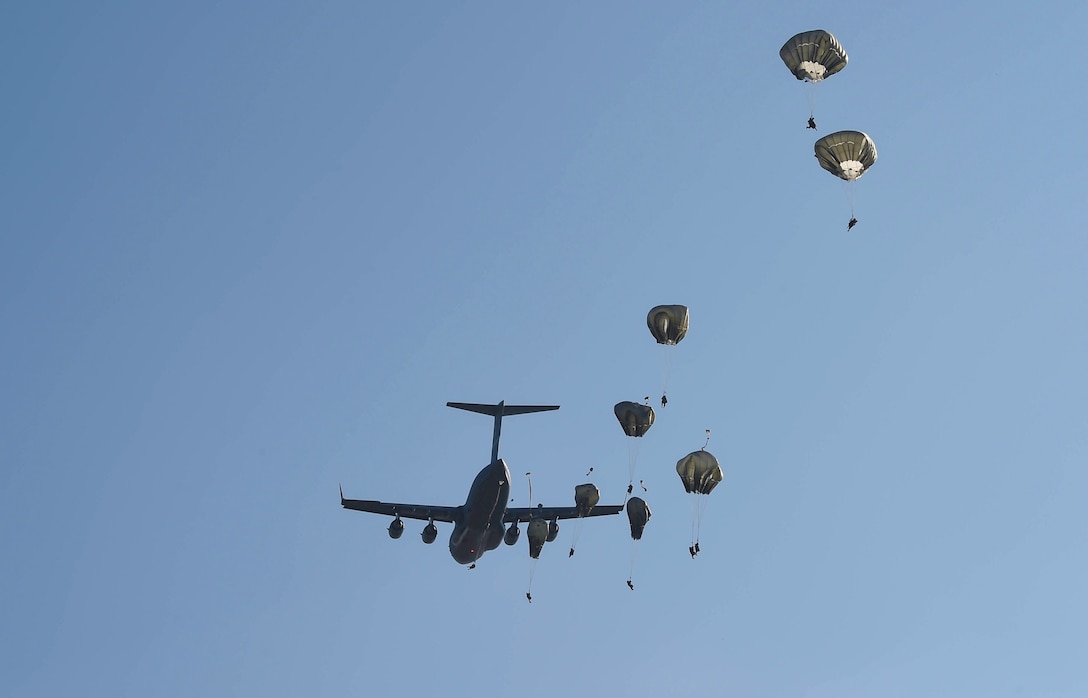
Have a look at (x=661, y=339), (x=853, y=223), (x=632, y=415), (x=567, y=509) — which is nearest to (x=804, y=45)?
(x=853, y=223)

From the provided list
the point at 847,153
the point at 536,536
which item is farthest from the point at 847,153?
the point at 536,536

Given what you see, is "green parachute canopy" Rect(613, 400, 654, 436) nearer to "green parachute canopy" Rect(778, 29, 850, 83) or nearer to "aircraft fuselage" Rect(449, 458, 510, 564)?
"aircraft fuselage" Rect(449, 458, 510, 564)

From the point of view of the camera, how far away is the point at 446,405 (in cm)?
9644

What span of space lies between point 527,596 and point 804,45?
127 feet

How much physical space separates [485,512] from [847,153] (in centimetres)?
3228

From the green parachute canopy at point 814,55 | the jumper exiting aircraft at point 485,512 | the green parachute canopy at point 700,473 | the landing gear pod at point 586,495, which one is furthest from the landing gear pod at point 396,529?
the green parachute canopy at point 814,55

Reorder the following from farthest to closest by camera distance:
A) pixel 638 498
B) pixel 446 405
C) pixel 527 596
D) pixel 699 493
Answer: pixel 446 405 < pixel 527 596 < pixel 638 498 < pixel 699 493

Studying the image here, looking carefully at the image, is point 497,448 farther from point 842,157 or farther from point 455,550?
point 842,157

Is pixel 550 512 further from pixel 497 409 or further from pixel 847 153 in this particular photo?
pixel 847 153

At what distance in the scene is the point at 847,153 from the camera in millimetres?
74062

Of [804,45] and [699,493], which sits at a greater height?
[804,45]

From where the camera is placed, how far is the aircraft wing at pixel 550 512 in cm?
9962

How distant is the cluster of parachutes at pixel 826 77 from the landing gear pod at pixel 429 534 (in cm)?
3862

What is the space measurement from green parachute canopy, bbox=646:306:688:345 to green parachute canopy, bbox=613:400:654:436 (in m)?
3.86
